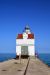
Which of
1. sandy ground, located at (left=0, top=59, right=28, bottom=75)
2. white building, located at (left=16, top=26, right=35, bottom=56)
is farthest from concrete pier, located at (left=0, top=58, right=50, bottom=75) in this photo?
white building, located at (left=16, top=26, right=35, bottom=56)

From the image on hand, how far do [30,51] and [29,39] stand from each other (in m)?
2.18

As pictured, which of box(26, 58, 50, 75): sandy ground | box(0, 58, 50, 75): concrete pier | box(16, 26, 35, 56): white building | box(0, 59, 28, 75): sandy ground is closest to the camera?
box(0, 59, 28, 75): sandy ground

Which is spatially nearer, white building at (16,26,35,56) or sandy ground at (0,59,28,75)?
sandy ground at (0,59,28,75)

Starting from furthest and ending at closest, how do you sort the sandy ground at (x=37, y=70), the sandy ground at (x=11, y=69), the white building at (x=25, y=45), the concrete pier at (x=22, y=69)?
the white building at (x=25, y=45) < the sandy ground at (x=37, y=70) < the concrete pier at (x=22, y=69) < the sandy ground at (x=11, y=69)

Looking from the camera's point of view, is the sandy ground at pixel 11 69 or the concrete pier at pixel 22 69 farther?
the concrete pier at pixel 22 69

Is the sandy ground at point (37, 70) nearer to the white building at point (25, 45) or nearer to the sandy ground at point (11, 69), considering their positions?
the sandy ground at point (11, 69)

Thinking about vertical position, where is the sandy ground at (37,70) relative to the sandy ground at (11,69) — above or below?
below

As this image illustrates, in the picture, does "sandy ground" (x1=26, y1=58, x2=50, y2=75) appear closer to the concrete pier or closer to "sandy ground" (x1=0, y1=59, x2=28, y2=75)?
the concrete pier

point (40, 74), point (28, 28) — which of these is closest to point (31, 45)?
point (28, 28)

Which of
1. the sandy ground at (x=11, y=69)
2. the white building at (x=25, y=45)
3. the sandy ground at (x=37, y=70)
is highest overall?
the white building at (x=25, y=45)

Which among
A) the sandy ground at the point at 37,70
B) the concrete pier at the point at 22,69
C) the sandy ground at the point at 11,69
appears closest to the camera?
the sandy ground at the point at 11,69

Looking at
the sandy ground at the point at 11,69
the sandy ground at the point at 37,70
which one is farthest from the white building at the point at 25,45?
the sandy ground at the point at 11,69

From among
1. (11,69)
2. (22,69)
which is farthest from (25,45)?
(11,69)

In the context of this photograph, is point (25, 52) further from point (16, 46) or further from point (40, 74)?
point (40, 74)
